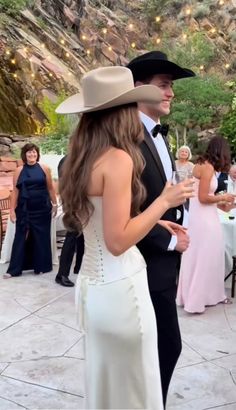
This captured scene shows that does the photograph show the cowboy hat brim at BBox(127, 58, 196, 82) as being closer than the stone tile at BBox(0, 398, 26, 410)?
Yes

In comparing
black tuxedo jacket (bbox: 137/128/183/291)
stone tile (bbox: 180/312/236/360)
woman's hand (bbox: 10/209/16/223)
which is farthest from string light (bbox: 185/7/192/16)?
black tuxedo jacket (bbox: 137/128/183/291)

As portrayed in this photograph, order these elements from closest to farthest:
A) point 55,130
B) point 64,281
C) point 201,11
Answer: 1. point 64,281
2. point 55,130
3. point 201,11

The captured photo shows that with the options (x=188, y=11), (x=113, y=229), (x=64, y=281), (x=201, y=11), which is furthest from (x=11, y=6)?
(x=113, y=229)

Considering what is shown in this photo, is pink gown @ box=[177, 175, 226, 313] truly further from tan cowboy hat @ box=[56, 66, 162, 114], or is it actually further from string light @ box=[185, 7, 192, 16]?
A: string light @ box=[185, 7, 192, 16]

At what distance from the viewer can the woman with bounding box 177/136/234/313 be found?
165 inches

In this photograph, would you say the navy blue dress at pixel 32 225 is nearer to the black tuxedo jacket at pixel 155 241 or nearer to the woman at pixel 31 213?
the woman at pixel 31 213

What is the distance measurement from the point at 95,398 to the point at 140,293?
0.45m

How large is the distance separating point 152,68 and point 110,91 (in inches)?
23.2

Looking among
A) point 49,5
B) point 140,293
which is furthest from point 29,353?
point 49,5

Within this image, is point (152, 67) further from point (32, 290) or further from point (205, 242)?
point (32, 290)

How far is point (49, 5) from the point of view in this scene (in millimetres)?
19078

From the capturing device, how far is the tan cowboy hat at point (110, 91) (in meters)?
1.75

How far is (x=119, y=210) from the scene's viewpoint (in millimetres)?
1658

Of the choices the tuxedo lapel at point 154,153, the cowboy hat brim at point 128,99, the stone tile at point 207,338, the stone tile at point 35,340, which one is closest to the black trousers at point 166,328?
the tuxedo lapel at point 154,153
